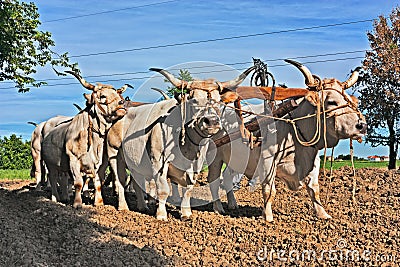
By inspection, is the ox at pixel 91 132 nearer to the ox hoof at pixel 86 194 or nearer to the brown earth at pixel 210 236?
the brown earth at pixel 210 236

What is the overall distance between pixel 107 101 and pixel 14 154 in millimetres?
27207

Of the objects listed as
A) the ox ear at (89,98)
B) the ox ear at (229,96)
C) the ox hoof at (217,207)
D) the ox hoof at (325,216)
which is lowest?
the ox hoof at (217,207)

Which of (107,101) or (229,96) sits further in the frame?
(107,101)

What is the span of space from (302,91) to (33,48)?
7695 mm

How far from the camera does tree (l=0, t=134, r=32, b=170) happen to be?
35.3 metres

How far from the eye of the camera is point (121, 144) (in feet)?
35.1

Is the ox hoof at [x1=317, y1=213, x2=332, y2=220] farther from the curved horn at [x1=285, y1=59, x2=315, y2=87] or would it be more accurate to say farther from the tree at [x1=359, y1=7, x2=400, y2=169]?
the tree at [x1=359, y1=7, x2=400, y2=169]

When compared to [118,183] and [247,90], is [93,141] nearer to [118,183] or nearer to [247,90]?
[118,183]

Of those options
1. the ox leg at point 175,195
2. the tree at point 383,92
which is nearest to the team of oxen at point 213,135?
the ox leg at point 175,195

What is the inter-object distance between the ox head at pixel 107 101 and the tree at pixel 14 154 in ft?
87.0

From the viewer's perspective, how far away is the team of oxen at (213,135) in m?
8.42

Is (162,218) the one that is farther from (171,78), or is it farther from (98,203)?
(171,78)

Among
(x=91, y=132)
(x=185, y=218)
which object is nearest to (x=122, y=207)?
(x=91, y=132)

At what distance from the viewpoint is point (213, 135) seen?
9141mm
